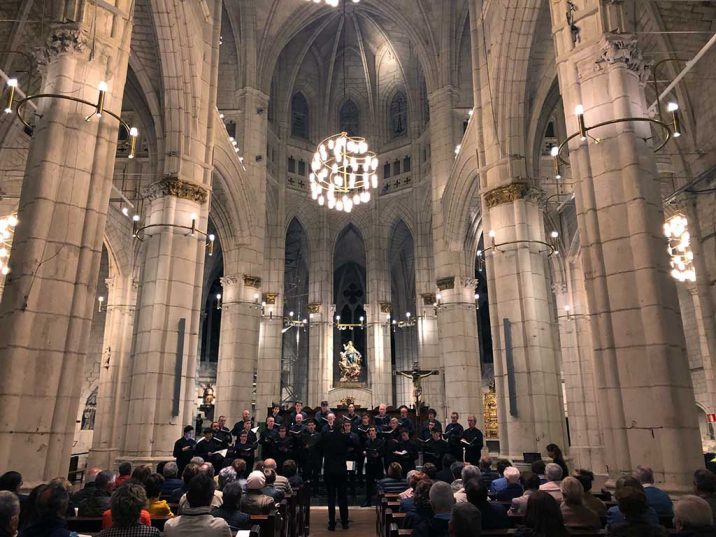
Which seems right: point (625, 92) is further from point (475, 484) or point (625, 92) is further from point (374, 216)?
point (374, 216)

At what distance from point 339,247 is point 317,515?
25821 millimetres

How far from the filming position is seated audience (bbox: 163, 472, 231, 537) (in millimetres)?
3672

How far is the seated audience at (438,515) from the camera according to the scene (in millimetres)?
4305

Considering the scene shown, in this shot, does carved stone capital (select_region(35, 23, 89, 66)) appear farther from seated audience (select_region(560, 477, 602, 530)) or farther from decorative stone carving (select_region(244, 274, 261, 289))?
decorative stone carving (select_region(244, 274, 261, 289))

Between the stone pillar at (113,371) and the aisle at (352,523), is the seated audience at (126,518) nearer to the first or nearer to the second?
the aisle at (352,523)

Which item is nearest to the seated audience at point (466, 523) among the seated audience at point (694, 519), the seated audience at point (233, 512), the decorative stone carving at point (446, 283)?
the seated audience at point (694, 519)

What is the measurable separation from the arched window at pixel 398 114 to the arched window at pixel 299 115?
499 centimetres

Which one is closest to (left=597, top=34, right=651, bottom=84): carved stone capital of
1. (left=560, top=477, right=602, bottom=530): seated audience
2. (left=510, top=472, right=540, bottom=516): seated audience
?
(left=510, top=472, right=540, bottom=516): seated audience

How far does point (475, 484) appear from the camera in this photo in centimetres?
431

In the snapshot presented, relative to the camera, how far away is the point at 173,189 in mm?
13539

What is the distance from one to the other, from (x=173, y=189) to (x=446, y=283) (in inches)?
444

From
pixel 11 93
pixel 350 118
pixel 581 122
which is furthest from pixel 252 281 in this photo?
pixel 350 118

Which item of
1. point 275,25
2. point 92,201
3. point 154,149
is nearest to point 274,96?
point 275,25

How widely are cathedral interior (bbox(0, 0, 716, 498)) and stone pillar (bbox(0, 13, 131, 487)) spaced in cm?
3
